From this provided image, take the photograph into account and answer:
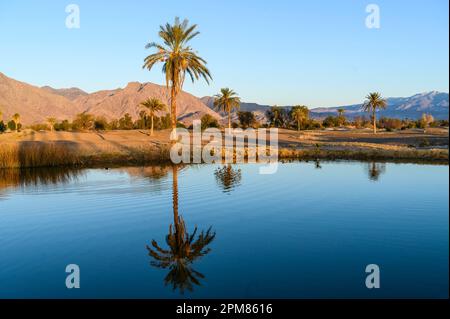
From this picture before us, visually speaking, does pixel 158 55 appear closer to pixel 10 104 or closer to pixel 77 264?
pixel 77 264

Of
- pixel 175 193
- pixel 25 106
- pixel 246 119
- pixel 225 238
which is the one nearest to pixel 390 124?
pixel 246 119

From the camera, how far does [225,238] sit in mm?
11711

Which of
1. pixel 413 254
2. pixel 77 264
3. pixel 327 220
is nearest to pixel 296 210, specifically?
pixel 327 220

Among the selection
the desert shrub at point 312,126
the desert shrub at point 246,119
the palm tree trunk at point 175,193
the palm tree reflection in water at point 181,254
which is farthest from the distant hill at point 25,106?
the palm tree reflection in water at point 181,254

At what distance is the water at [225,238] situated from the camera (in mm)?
8469

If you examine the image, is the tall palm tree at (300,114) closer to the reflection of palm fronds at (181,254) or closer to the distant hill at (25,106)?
the reflection of palm fronds at (181,254)

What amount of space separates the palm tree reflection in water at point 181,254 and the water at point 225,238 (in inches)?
1.8

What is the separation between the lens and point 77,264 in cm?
982

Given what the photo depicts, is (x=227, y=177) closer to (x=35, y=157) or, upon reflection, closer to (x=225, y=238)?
(x=225, y=238)

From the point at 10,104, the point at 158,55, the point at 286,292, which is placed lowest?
the point at 286,292

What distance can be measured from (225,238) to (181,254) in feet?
5.83

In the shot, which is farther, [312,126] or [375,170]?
[312,126]

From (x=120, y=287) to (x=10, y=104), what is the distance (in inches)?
7601

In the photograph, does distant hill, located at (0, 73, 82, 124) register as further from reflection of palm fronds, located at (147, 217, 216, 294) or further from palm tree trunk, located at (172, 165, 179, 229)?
reflection of palm fronds, located at (147, 217, 216, 294)
